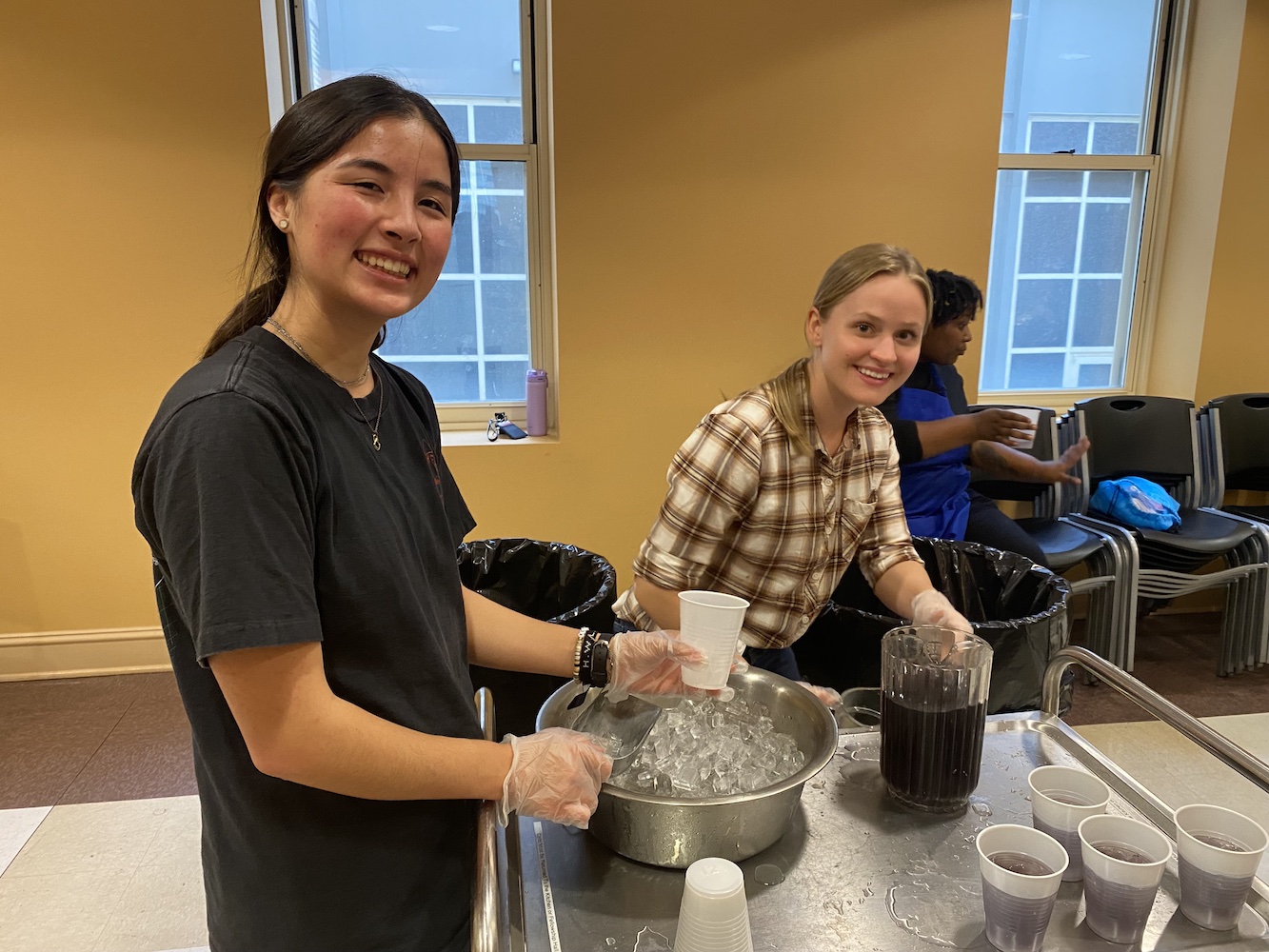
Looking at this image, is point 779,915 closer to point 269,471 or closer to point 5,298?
point 269,471

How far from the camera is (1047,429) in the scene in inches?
121

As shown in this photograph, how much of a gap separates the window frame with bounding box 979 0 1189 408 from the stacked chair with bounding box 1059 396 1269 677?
417mm

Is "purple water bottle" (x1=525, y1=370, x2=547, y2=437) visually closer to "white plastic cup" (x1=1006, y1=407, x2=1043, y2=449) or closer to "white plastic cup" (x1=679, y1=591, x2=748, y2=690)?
"white plastic cup" (x1=1006, y1=407, x2=1043, y2=449)

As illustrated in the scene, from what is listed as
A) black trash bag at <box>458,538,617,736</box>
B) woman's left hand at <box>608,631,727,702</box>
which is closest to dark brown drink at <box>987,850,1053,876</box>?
woman's left hand at <box>608,631,727,702</box>

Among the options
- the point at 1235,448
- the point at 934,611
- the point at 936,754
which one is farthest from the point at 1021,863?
the point at 1235,448

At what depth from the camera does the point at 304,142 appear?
0.83m

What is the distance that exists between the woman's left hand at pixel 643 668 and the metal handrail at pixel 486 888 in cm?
29

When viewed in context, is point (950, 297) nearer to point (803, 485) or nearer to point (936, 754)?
point (803, 485)

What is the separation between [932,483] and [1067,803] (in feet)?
5.49

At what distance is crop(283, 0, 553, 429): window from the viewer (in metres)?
2.94

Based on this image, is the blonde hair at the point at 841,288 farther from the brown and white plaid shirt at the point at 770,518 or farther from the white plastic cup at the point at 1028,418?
the white plastic cup at the point at 1028,418

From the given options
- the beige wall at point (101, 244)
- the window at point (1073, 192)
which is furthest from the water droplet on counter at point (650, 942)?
the window at point (1073, 192)

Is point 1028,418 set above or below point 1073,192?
below

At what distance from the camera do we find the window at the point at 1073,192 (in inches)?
130
